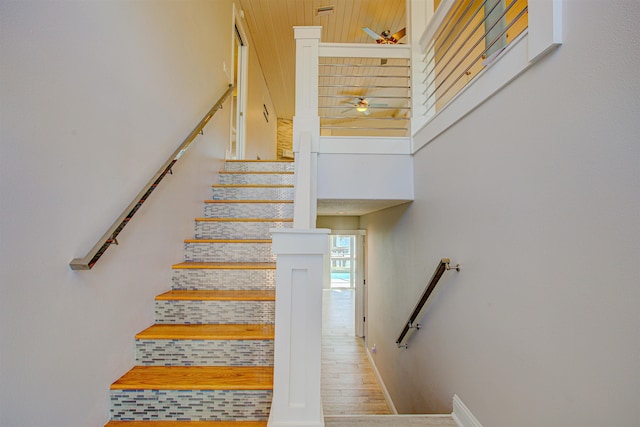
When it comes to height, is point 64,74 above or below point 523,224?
above

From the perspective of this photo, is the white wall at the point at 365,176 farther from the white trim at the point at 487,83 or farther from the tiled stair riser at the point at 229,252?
the tiled stair riser at the point at 229,252

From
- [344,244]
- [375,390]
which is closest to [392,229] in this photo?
[375,390]

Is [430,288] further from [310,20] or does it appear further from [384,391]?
[310,20]

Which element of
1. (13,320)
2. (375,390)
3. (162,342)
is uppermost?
(13,320)

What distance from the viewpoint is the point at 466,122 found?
5.17 ft

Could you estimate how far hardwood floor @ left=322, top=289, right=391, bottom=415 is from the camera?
3559mm

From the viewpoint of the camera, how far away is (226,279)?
1.98 metres

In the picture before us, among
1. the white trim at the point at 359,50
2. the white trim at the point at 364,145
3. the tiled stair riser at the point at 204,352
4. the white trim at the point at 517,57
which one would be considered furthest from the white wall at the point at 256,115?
the white trim at the point at 517,57

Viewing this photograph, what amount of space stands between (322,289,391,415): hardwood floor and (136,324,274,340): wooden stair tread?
91.1 inches

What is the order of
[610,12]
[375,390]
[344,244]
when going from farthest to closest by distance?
[344,244], [375,390], [610,12]

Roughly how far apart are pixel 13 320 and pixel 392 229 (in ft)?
9.49

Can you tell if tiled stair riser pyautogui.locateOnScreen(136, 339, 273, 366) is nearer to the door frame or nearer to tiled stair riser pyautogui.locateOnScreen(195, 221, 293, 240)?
tiled stair riser pyautogui.locateOnScreen(195, 221, 293, 240)

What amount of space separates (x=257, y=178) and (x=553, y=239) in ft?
8.15

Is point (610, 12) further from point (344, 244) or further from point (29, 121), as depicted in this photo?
point (344, 244)
